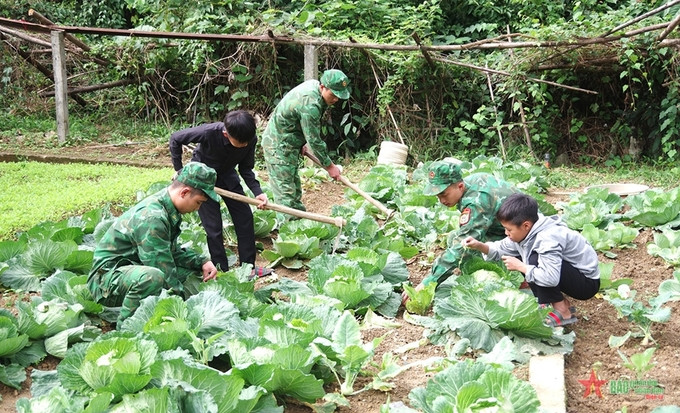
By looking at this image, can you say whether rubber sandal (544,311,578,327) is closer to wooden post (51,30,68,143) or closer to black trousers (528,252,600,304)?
black trousers (528,252,600,304)

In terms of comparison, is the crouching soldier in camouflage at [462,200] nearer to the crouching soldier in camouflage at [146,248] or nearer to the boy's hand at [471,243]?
the boy's hand at [471,243]

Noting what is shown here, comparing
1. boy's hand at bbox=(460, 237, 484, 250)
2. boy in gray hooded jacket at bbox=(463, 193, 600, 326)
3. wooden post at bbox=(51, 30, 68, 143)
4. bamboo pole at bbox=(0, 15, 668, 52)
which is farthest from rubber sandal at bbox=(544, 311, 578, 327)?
wooden post at bbox=(51, 30, 68, 143)

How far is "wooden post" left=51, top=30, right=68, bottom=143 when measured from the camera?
9766 millimetres

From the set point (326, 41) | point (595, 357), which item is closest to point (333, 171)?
point (595, 357)

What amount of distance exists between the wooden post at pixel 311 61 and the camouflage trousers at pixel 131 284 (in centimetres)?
573

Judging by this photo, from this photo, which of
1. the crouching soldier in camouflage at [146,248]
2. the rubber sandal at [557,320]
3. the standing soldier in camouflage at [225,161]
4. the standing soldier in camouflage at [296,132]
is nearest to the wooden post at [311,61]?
the standing soldier in camouflage at [296,132]

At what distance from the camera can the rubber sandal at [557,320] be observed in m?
3.80

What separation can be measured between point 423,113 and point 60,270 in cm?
670

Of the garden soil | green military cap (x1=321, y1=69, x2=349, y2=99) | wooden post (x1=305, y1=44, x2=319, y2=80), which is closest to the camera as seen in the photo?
the garden soil

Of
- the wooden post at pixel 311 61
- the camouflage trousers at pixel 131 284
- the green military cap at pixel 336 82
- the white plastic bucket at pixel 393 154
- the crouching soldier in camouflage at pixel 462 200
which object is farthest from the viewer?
the wooden post at pixel 311 61

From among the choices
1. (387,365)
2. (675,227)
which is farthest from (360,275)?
(675,227)

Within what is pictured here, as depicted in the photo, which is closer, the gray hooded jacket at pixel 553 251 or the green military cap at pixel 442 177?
the gray hooded jacket at pixel 553 251

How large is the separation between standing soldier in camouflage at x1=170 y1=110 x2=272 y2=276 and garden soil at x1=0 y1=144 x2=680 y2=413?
0.36 meters

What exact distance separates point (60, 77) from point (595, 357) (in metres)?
8.53
